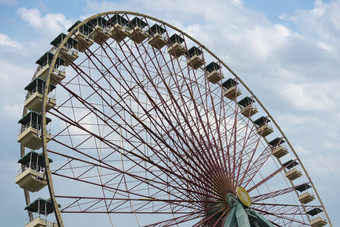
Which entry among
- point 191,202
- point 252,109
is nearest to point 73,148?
point 191,202

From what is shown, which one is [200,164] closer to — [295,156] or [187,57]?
[187,57]

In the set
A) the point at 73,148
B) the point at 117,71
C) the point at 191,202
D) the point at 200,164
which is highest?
the point at 117,71

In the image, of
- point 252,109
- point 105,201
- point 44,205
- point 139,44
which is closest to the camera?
point 44,205

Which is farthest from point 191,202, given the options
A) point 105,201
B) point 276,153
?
point 276,153

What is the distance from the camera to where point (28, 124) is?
1869cm

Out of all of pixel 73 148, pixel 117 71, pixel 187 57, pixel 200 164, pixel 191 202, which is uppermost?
pixel 187 57

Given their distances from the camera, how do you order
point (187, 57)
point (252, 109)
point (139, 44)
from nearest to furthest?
1. point (139, 44)
2. point (187, 57)
3. point (252, 109)

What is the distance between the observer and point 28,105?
18.9 m

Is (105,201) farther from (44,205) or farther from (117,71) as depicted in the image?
(117,71)

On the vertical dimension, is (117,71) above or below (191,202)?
above

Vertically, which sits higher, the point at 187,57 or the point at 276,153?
the point at 187,57

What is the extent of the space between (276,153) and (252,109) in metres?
3.04

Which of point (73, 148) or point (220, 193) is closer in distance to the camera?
point (73, 148)

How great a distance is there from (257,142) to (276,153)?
3.29 metres
